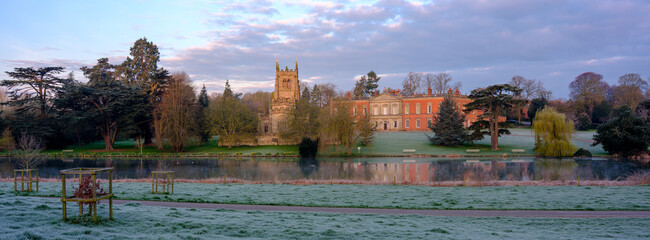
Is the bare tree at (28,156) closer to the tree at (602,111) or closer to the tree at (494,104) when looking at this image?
the tree at (494,104)

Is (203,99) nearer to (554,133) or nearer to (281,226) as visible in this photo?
(554,133)

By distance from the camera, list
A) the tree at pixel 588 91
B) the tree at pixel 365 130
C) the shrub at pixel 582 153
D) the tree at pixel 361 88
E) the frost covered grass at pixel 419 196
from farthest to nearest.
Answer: the tree at pixel 361 88, the tree at pixel 588 91, the tree at pixel 365 130, the shrub at pixel 582 153, the frost covered grass at pixel 419 196

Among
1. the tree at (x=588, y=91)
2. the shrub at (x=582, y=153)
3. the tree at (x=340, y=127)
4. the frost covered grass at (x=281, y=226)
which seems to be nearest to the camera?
the frost covered grass at (x=281, y=226)

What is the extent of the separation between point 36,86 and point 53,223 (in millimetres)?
50874

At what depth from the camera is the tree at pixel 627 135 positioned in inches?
1423

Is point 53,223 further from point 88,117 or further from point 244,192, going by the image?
point 88,117

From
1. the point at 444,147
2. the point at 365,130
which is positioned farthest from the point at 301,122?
the point at 444,147

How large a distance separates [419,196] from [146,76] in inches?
1995

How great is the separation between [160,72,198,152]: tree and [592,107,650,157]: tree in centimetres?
4350

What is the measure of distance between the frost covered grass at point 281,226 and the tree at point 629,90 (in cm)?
7326

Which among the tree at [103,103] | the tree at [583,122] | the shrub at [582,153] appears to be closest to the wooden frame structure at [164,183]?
the tree at [103,103]

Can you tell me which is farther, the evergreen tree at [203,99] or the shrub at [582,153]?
the evergreen tree at [203,99]

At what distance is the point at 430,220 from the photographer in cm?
982

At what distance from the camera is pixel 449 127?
47875 millimetres
